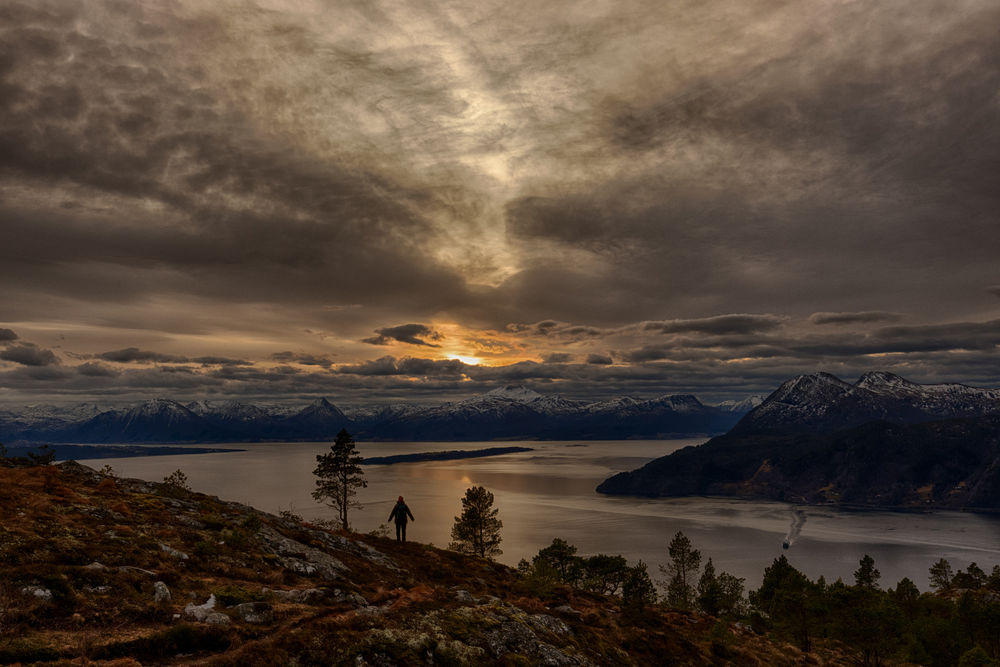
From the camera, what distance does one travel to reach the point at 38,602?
1300cm

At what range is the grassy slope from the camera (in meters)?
11.6

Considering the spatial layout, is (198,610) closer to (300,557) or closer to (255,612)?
(255,612)

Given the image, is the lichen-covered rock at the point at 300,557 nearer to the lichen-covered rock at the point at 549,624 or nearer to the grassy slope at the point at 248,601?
the grassy slope at the point at 248,601

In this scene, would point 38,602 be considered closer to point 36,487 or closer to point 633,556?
point 36,487

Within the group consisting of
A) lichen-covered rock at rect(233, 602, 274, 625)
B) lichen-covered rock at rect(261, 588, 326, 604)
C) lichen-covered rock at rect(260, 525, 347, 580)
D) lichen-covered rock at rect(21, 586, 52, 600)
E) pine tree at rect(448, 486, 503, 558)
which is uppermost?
lichen-covered rock at rect(21, 586, 52, 600)

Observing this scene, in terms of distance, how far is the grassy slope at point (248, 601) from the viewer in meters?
11.6

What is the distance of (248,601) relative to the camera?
1557 cm

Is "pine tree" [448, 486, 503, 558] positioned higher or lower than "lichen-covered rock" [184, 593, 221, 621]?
lower

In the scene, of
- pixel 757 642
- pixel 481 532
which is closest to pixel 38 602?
pixel 757 642

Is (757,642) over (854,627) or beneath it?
over

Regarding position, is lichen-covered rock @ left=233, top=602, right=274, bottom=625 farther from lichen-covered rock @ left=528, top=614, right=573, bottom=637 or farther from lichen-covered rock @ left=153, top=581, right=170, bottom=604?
lichen-covered rock @ left=528, top=614, right=573, bottom=637

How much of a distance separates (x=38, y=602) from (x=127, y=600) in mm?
2060

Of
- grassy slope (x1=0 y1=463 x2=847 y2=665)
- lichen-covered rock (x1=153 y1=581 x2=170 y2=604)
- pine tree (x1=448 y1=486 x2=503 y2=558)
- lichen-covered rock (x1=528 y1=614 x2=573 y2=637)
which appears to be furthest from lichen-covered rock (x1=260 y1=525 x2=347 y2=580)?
pine tree (x1=448 y1=486 x2=503 y2=558)

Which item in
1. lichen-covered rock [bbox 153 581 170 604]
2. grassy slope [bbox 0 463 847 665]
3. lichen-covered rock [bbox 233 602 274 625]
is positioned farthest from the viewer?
lichen-covered rock [bbox 153 581 170 604]
